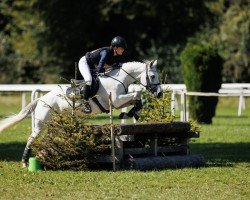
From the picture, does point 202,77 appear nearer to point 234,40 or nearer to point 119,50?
point 119,50

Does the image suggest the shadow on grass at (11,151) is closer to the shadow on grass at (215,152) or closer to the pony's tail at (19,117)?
the shadow on grass at (215,152)

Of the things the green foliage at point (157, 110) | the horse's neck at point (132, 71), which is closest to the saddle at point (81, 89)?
the horse's neck at point (132, 71)

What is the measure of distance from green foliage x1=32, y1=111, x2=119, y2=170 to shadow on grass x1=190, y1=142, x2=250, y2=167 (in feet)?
6.75

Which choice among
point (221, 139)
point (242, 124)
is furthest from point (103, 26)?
point (221, 139)

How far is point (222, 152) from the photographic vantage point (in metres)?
16.6

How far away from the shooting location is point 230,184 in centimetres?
1148

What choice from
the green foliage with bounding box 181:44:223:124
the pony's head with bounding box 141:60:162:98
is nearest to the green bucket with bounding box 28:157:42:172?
the pony's head with bounding box 141:60:162:98

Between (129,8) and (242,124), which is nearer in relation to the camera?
(242,124)

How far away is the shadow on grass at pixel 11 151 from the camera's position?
1575 cm

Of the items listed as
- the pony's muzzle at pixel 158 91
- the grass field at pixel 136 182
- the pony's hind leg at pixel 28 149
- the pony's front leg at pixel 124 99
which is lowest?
the grass field at pixel 136 182

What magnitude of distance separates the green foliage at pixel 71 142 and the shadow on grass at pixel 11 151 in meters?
2.35

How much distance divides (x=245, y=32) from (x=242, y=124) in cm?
1828

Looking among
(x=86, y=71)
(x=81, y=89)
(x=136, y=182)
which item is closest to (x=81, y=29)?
(x=86, y=71)

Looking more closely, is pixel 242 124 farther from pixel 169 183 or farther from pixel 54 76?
pixel 54 76
